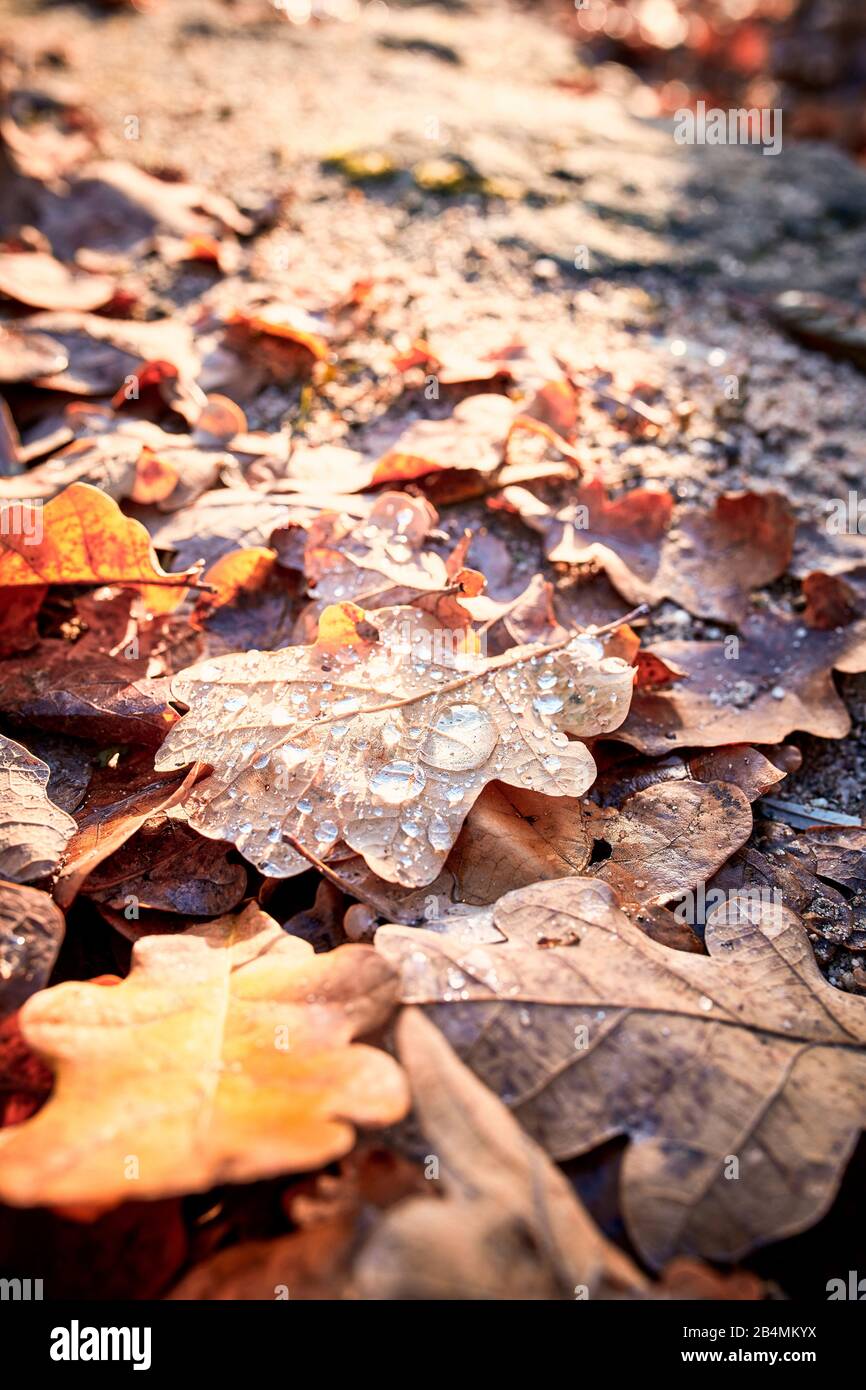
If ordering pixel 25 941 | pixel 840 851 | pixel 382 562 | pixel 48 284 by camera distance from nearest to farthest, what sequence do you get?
pixel 25 941 < pixel 840 851 < pixel 382 562 < pixel 48 284

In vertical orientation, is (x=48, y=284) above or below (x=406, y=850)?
above

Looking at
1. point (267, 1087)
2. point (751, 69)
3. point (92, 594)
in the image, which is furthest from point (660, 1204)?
point (751, 69)

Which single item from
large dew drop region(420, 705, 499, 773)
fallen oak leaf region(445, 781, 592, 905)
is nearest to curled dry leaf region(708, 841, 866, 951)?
fallen oak leaf region(445, 781, 592, 905)

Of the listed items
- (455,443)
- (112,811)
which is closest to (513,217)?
(455,443)

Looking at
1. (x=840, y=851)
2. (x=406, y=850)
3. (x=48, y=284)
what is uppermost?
(x=48, y=284)

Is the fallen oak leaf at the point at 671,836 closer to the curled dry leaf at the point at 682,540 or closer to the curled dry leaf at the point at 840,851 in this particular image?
the curled dry leaf at the point at 840,851

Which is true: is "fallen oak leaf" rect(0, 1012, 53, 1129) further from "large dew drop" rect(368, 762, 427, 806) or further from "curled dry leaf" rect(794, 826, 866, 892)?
"curled dry leaf" rect(794, 826, 866, 892)

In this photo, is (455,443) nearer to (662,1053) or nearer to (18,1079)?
(662,1053)
